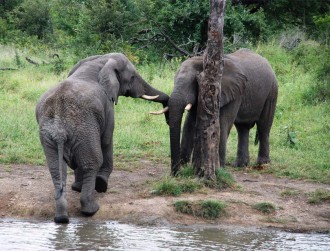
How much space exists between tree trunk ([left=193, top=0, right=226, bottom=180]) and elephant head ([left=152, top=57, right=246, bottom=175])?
27 cm

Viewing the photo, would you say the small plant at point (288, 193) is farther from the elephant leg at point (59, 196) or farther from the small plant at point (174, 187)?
the elephant leg at point (59, 196)

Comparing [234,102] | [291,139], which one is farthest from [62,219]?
[291,139]

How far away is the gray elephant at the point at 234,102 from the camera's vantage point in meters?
9.44

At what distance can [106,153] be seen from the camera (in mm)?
9008

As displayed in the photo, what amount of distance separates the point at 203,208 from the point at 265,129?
132 inches

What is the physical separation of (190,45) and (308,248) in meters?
12.7

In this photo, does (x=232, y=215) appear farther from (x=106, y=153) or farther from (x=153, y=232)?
(x=106, y=153)

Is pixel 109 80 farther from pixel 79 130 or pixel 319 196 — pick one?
pixel 319 196

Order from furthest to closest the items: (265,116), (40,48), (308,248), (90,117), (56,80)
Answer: (40,48) < (56,80) < (265,116) < (90,117) < (308,248)

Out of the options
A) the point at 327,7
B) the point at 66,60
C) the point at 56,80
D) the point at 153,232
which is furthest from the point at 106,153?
the point at 327,7

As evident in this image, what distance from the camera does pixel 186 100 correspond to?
9.43 meters

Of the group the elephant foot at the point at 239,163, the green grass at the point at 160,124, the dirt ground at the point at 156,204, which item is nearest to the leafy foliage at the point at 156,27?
the green grass at the point at 160,124

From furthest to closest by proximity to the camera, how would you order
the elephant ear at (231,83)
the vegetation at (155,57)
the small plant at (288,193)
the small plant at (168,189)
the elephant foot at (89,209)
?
the vegetation at (155,57)
the elephant ear at (231,83)
the small plant at (288,193)
the small plant at (168,189)
the elephant foot at (89,209)

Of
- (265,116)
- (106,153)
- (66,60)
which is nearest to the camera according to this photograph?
(106,153)
